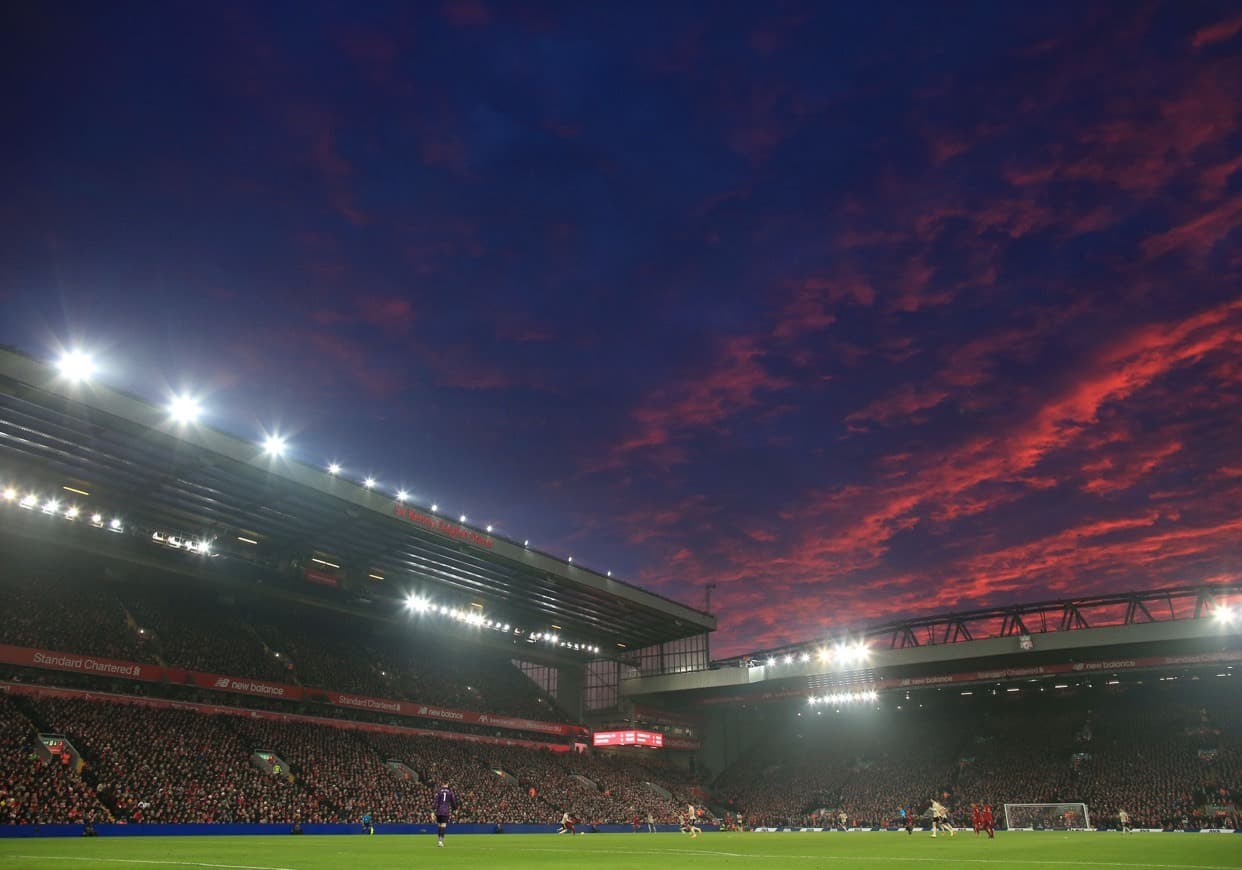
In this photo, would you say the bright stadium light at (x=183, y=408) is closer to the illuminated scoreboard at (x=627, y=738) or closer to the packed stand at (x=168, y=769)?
the packed stand at (x=168, y=769)

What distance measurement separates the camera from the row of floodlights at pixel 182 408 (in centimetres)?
3412

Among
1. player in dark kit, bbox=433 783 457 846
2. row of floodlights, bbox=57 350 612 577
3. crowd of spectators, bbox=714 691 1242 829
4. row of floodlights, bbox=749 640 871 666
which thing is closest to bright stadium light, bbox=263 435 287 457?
row of floodlights, bbox=57 350 612 577

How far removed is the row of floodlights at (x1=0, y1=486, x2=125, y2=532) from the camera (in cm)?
4409

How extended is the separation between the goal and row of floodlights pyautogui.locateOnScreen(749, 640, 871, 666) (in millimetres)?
14353

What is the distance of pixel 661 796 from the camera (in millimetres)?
71125

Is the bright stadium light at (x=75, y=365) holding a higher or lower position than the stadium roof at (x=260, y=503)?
higher

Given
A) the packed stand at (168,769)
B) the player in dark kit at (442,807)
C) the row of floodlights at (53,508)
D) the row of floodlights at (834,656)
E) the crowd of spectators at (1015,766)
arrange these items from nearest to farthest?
1. the player in dark kit at (442,807)
2. the packed stand at (168,769)
3. the row of floodlights at (53,508)
4. the crowd of spectators at (1015,766)
5. the row of floodlights at (834,656)

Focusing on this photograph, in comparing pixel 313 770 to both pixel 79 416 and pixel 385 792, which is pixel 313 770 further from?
pixel 79 416

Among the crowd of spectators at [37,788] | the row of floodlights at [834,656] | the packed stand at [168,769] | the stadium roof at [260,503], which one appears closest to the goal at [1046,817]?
the row of floodlights at [834,656]

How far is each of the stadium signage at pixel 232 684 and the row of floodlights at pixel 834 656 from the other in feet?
74.6

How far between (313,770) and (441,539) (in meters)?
15.8

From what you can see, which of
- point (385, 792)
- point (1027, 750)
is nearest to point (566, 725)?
point (385, 792)

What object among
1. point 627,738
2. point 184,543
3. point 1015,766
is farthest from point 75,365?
point 1015,766

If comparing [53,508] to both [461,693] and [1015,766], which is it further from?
[1015,766]
